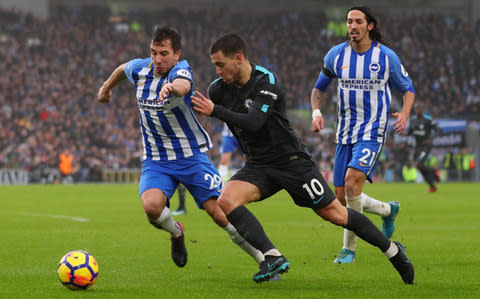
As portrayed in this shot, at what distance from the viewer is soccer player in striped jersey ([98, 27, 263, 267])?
22.7ft

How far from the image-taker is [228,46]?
232 inches

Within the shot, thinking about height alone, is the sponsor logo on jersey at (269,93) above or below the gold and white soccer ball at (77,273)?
above

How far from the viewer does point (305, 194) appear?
608cm

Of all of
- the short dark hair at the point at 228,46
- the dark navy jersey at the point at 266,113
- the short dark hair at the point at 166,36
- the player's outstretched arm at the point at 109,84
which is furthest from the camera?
the player's outstretched arm at the point at 109,84

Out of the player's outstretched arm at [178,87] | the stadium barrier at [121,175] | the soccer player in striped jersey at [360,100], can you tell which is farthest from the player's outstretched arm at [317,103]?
the stadium barrier at [121,175]

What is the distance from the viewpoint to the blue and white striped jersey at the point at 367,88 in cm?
774

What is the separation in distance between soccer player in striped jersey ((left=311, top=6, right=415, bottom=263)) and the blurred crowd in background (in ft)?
86.9

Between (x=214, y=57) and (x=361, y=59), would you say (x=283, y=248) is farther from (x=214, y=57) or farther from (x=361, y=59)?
(x=214, y=57)

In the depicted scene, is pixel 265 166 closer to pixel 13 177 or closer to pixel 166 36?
pixel 166 36

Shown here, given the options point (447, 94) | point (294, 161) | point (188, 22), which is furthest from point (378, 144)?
point (188, 22)

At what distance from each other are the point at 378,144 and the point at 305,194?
1.91m

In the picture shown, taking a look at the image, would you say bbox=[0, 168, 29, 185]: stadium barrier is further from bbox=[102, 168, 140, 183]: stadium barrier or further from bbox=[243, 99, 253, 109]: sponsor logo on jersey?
bbox=[243, 99, 253, 109]: sponsor logo on jersey

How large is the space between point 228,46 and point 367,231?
1.76 metres

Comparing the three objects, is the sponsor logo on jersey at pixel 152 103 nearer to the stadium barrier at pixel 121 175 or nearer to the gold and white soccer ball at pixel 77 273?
the gold and white soccer ball at pixel 77 273
